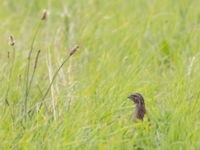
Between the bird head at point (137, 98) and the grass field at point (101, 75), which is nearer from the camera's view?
the grass field at point (101, 75)

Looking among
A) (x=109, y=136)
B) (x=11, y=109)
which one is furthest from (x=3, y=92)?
(x=109, y=136)

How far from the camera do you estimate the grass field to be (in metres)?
3.63

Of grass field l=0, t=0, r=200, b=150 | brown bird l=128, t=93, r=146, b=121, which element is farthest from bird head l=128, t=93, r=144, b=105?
grass field l=0, t=0, r=200, b=150

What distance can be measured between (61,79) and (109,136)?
90 cm

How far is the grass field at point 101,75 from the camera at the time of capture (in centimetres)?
363

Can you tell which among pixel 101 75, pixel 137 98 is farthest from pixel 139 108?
pixel 101 75

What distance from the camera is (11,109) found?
3936mm

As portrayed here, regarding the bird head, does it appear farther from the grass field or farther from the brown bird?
the grass field

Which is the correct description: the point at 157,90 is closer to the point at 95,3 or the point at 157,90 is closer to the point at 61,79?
the point at 61,79

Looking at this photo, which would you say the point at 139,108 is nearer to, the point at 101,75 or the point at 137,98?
Answer: the point at 137,98

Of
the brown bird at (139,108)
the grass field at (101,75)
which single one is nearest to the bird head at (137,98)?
the brown bird at (139,108)

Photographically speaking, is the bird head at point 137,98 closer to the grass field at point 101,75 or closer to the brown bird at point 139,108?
the brown bird at point 139,108

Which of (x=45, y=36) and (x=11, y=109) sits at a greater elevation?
(x=45, y=36)

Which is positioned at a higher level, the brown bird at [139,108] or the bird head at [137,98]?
the bird head at [137,98]
